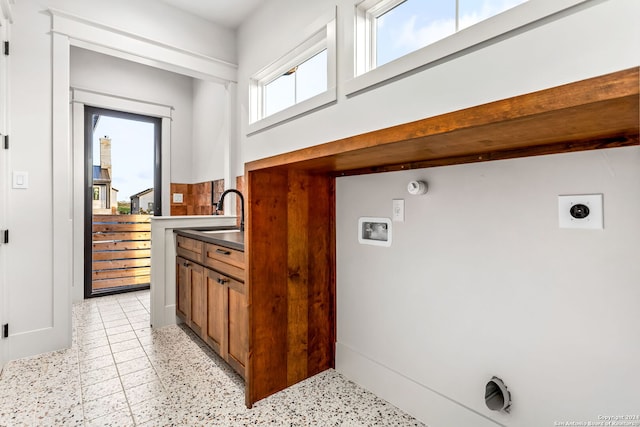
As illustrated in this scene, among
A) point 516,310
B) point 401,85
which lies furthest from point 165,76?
point 516,310

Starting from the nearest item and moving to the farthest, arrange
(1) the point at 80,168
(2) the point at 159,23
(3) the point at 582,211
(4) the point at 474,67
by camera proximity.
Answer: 1. (3) the point at 582,211
2. (4) the point at 474,67
3. (2) the point at 159,23
4. (1) the point at 80,168

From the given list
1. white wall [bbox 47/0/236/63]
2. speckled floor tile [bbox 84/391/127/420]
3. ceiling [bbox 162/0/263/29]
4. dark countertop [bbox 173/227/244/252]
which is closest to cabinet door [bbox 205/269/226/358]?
dark countertop [bbox 173/227/244/252]

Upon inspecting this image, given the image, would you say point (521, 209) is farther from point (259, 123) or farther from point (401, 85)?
point (259, 123)

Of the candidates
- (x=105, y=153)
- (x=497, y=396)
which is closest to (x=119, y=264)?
(x=105, y=153)

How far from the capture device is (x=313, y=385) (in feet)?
6.11

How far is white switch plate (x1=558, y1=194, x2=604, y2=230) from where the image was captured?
1012 mm

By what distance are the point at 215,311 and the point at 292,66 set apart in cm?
211

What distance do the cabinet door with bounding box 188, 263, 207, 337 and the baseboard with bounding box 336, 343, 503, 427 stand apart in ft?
3.29

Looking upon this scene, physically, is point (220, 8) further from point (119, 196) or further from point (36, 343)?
point (36, 343)

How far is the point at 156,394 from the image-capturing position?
1.79m

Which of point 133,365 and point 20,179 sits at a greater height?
point 20,179

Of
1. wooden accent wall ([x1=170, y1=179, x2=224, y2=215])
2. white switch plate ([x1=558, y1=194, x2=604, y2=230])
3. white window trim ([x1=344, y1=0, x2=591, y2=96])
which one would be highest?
white window trim ([x1=344, y1=0, x2=591, y2=96])

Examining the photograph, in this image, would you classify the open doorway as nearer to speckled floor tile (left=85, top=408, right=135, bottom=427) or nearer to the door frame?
the door frame

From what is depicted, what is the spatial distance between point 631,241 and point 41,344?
3.33 meters
